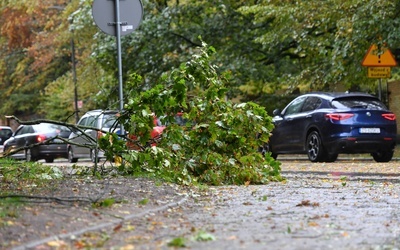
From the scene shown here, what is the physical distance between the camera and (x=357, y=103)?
2467 centimetres

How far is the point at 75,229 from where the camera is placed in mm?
9344

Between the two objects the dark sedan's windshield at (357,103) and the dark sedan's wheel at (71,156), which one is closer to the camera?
the dark sedan's windshield at (357,103)

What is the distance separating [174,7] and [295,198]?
27.3m

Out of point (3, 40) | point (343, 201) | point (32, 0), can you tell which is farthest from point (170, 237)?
point (3, 40)

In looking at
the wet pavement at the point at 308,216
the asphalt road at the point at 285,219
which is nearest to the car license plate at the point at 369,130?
the wet pavement at the point at 308,216

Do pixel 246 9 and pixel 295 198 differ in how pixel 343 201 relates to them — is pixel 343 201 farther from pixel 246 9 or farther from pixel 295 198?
pixel 246 9

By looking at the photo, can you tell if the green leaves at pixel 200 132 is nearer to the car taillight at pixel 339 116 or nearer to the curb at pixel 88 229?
the curb at pixel 88 229

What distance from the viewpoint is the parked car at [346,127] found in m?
24.4

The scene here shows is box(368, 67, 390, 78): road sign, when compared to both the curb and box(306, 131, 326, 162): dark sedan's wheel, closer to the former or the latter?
box(306, 131, 326, 162): dark sedan's wheel

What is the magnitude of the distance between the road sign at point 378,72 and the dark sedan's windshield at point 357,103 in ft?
9.79

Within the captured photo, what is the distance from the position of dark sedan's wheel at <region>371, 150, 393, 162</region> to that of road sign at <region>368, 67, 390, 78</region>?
3.14m

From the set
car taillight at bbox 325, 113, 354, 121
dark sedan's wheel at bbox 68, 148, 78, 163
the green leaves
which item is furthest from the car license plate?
dark sedan's wheel at bbox 68, 148, 78, 163

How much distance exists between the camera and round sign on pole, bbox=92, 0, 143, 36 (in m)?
18.0

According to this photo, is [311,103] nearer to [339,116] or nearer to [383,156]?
[339,116]
